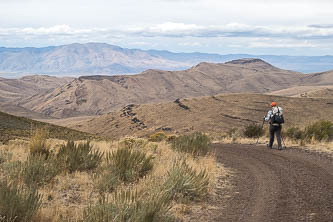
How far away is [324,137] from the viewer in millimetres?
18328

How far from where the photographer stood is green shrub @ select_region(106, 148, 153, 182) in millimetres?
8531

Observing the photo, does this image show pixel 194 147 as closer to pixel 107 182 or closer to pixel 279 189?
pixel 279 189

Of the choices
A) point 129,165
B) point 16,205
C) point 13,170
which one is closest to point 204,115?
point 129,165

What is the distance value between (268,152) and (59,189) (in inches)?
354

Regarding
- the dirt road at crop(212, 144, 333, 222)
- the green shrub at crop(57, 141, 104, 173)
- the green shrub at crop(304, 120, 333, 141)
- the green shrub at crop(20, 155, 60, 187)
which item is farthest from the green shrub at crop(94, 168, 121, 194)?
the green shrub at crop(304, 120, 333, 141)

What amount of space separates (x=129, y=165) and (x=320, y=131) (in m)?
13.5

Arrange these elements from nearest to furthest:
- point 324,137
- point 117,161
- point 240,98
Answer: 1. point 117,161
2. point 324,137
3. point 240,98

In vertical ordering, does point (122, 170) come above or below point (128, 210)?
below

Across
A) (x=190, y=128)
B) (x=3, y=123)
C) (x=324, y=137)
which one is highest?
(x=324, y=137)

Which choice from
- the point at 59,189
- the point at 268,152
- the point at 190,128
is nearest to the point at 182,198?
the point at 59,189

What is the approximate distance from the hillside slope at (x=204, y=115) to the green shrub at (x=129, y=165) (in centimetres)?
5341

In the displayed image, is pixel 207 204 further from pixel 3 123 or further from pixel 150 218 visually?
pixel 3 123

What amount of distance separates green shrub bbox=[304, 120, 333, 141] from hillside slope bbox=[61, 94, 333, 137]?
1683 inches

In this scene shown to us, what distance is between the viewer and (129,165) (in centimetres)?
890
